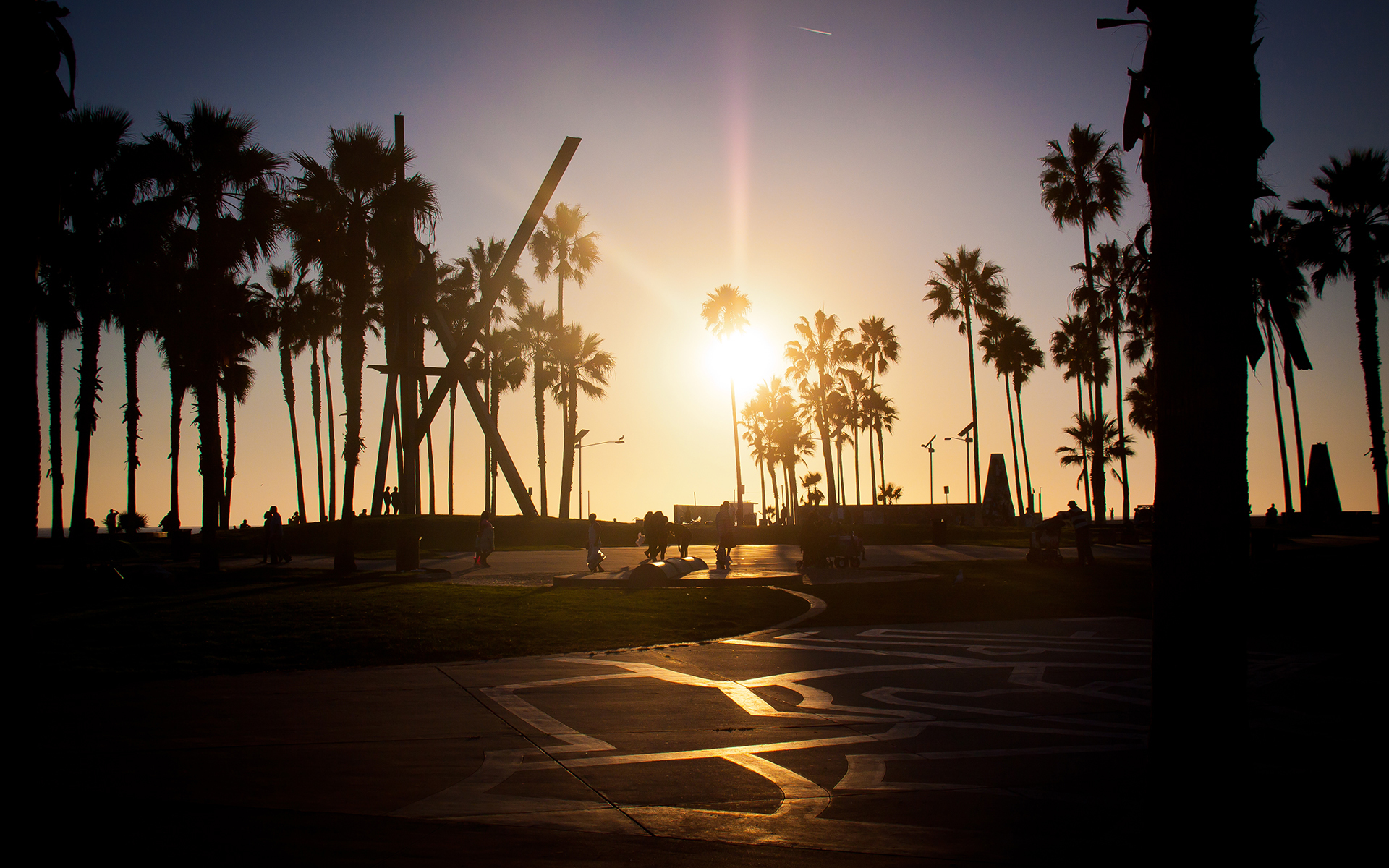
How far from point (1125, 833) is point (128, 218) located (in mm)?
26587

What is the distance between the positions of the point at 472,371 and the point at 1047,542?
26053 mm

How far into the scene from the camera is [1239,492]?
360cm

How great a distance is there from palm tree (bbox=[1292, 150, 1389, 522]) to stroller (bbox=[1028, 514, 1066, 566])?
1527 centimetres

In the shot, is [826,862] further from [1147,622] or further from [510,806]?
[1147,622]

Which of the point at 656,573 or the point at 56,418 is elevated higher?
the point at 56,418

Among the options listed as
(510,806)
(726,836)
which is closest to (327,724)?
(510,806)

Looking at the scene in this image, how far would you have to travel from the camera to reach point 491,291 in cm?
3784

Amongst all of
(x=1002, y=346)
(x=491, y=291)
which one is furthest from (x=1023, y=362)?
(x=491, y=291)

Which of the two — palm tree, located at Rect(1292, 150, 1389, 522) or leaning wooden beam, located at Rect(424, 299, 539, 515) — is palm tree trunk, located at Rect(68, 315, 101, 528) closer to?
leaning wooden beam, located at Rect(424, 299, 539, 515)

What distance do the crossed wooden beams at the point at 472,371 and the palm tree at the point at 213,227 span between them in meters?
12.9

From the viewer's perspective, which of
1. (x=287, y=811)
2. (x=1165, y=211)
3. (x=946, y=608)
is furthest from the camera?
(x=946, y=608)

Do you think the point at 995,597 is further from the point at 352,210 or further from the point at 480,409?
the point at 480,409

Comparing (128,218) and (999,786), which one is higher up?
(128,218)

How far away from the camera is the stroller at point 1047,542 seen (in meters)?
21.2
